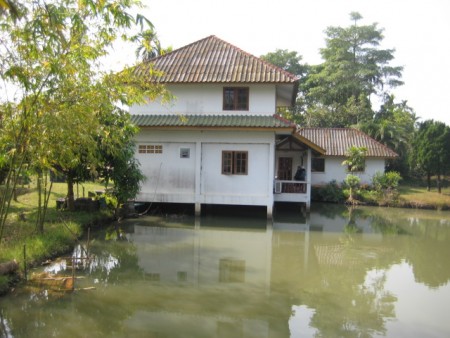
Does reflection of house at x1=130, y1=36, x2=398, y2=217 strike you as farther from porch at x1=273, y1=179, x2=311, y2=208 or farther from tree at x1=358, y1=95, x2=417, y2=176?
tree at x1=358, y1=95, x2=417, y2=176

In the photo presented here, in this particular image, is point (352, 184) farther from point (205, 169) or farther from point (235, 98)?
point (205, 169)

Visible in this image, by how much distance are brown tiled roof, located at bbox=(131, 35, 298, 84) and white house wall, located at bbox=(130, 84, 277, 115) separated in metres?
0.37

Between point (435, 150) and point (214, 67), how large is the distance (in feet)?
57.9

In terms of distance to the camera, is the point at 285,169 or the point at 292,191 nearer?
the point at 292,191

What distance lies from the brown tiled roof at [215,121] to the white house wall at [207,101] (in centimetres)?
28

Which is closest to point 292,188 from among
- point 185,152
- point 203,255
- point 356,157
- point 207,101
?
point 185,152

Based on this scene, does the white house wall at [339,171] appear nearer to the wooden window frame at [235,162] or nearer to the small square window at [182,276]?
the wooden window frame at [235,162]

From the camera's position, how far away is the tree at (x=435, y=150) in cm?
2628

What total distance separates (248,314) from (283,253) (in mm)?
4567

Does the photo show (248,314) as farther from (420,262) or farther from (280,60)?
(280,60)

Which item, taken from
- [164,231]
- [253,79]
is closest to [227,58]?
[253,79]

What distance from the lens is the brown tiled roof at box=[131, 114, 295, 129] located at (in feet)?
48.1

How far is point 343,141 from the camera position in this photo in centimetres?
2719

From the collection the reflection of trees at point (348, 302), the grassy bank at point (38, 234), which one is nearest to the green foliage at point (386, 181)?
the reflection of trees at point (348, 302)
